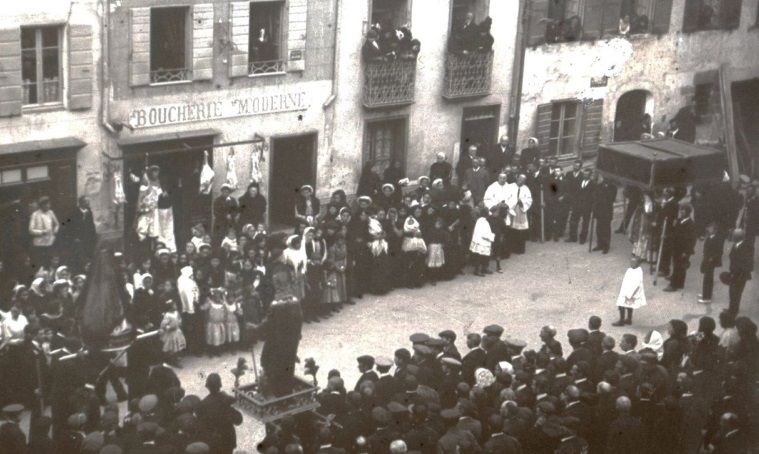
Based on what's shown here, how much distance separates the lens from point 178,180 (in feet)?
80.5

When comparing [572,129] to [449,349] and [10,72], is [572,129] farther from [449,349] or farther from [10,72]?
[449,349]

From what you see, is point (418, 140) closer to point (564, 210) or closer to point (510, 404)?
point (564, 210)

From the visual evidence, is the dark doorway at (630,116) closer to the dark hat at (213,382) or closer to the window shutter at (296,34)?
the window shutter at (296,34)

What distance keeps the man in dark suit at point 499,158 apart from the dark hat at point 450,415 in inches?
536

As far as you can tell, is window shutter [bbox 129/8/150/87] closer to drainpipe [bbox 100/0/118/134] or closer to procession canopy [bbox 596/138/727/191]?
drainpipe [bbox 100/0/118/134]

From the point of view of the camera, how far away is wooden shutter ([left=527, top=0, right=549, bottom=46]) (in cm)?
2908

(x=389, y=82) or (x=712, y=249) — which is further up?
(x=389, y=82)

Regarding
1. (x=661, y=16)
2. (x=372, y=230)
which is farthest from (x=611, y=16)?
(x=372, y=230)

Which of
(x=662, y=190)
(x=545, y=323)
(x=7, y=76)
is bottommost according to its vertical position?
(x=545, y=323)

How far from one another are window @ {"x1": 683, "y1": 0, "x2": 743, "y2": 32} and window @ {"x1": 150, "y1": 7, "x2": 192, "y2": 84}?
13772 millimetres

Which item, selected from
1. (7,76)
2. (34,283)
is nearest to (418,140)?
(7,76)

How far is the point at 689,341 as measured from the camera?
1739cm

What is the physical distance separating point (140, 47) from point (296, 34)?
343 cm

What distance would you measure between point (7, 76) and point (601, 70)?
1479 centimetres
